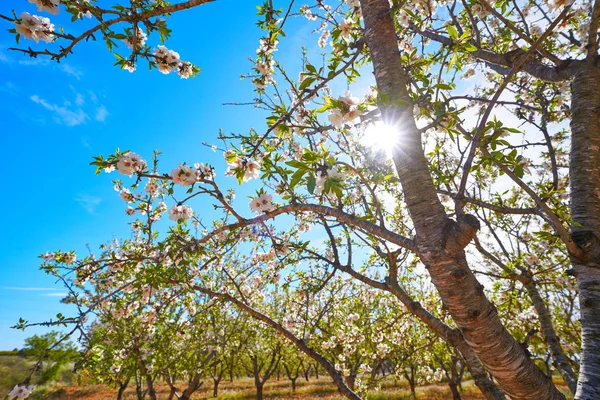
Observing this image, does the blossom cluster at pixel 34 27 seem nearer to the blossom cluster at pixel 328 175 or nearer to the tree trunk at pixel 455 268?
the blossom cluster at pixel 328 175

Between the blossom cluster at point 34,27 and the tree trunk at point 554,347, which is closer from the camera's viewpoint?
the blossom cluster at point 34,27

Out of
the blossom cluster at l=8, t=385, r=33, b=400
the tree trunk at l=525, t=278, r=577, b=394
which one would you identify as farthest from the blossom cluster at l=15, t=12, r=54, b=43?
the tree trunk at l=525, t=278, r=577, b=394

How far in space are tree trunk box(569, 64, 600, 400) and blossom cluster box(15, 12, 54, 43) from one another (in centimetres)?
372

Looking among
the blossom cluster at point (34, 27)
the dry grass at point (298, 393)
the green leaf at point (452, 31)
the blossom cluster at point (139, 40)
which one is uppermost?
the blossom cluster at point (139, 40)

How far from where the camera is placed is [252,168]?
6.77 feet

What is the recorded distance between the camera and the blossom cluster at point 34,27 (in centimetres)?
208

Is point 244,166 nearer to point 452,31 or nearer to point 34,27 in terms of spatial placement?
point 452,31

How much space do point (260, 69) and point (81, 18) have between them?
151 cm

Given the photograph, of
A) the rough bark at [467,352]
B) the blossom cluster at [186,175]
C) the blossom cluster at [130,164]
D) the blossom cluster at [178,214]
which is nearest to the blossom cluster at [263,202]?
the blossom cluster at [186,175]

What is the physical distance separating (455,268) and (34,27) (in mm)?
3168

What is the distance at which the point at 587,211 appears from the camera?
1892 mm

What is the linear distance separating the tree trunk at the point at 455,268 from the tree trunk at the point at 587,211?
0.71 ft

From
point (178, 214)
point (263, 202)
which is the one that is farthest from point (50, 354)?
point (263, 202)

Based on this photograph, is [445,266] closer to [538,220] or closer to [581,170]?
[581,170]
